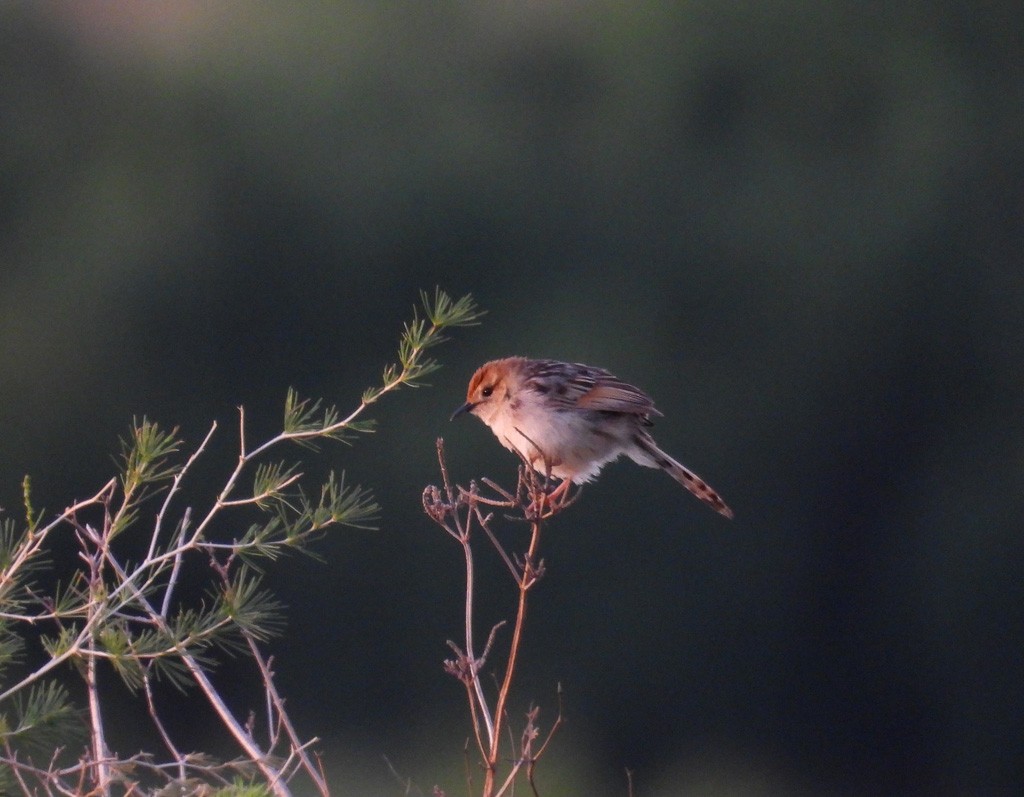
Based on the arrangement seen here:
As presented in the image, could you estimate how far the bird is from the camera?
6973 mm

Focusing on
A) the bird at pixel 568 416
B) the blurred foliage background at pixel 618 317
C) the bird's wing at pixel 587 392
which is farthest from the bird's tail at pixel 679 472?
the blurred foliage background at pixel 618 317

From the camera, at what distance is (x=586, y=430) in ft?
23.1

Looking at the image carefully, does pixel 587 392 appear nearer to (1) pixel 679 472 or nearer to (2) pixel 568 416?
(2) pixel 568 416

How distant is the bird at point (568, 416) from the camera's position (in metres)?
6.97

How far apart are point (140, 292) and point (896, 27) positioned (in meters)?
16.5

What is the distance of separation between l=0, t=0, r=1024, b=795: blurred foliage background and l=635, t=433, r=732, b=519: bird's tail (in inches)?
634

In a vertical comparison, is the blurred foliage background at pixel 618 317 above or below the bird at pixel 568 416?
below

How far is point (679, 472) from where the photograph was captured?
24.0 ft

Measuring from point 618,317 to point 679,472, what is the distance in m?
20.3

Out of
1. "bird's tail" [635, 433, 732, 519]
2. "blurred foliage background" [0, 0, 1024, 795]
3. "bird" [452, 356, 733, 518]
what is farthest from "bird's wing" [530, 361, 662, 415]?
"blurred foliage background" [0, 0, 1024, 795]

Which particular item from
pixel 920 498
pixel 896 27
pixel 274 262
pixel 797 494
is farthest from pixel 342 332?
pixel 896 27

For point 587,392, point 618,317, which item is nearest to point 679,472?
point 587,392

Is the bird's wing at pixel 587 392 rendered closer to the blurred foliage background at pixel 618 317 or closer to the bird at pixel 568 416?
the bird at pixel 568 416

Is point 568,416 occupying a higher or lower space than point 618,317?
higher
